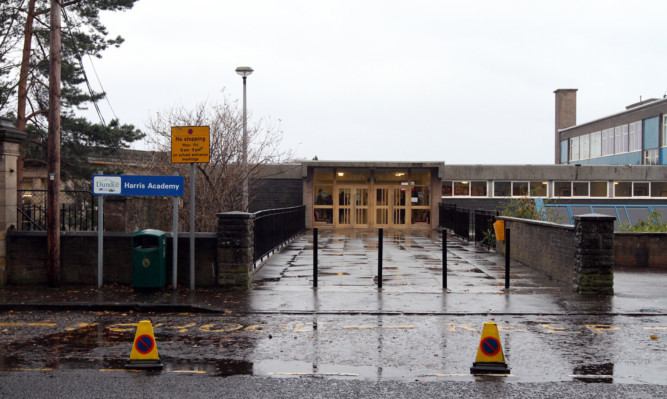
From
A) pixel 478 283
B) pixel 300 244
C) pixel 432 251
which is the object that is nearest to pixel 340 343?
pixel 478 283

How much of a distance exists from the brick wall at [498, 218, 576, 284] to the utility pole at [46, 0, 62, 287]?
9844 mm

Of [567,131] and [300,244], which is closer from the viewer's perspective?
[300,244]

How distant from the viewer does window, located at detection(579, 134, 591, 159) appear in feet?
210

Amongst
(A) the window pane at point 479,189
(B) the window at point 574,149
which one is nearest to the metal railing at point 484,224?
(A) the window pane at point 479,189

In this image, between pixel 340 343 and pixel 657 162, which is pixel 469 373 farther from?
pixel 657 162

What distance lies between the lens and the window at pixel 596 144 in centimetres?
6159

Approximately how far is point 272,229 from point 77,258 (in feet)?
20.5

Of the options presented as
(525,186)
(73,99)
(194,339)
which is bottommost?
(194,339)

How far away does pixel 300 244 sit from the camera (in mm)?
22641

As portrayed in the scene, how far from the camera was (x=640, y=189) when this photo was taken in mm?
35500

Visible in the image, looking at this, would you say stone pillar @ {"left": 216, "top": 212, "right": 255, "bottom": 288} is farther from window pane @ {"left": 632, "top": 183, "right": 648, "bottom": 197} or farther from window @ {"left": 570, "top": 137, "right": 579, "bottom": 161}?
window @ {"left": 570, "top": 137, "right": 579, "bottom": 161}

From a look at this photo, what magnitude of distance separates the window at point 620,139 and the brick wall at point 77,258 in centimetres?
5206

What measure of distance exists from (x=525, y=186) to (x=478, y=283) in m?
23.6

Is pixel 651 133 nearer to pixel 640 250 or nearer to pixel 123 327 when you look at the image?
pixel 640 250
